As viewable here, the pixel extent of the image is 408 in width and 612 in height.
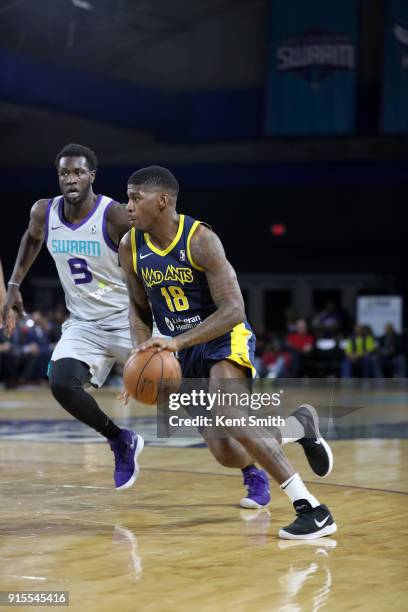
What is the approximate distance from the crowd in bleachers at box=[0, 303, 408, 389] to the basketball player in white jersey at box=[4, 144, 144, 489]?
1191 centimetres

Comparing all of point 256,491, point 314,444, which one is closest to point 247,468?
point 256,491

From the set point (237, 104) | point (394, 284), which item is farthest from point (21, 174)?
point (394, 284)

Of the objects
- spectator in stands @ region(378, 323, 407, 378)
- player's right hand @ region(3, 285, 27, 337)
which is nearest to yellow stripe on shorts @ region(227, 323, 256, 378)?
player's right hand @ region(3, 285, 27, 337)

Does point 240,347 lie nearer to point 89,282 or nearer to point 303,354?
point 89,282

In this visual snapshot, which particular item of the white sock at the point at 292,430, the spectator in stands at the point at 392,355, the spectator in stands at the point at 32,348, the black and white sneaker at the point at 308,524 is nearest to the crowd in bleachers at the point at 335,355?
the spectator in stands at the point at 392,355

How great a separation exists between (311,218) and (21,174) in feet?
21.6

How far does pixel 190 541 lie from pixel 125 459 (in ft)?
3.85

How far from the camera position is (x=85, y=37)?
21094 mm

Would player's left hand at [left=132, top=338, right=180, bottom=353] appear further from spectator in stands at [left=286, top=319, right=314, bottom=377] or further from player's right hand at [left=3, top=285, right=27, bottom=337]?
spectator in stands at [left=286, top=319, right=314, bottom=377]

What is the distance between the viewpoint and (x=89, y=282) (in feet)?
19.0

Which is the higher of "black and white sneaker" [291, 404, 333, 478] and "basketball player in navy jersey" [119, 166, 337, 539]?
"basketball player in navy jersey" [119, 166, 337, 539]

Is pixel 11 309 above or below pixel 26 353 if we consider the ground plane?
above

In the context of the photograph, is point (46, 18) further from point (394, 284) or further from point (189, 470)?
point (189, 470)

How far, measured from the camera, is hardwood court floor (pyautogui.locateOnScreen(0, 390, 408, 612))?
3.53 meters
